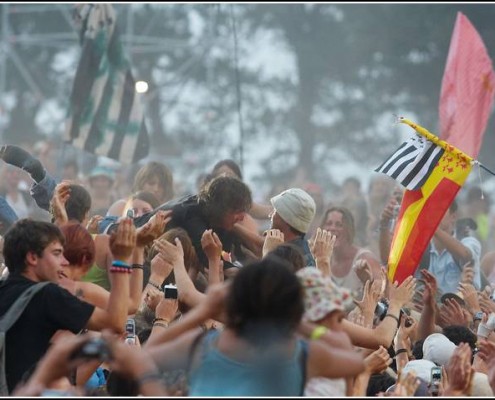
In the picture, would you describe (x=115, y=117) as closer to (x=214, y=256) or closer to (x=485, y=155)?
(x=214, y=256)

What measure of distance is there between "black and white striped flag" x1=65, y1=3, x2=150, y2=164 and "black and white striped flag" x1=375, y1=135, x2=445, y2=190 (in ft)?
16.0

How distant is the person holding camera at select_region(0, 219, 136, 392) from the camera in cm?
713

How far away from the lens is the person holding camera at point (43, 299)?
23.4ft

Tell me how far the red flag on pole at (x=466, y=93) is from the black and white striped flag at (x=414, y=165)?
298 centimetres

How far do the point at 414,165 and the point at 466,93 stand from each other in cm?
396

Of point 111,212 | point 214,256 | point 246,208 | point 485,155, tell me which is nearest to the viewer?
point 214,256

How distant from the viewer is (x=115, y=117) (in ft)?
49.9

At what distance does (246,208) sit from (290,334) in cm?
365

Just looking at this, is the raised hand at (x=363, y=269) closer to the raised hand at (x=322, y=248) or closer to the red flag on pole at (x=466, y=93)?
the raised hand at (x=322, y=248)

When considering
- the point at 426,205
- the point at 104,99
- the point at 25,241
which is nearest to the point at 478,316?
the point at 426,205

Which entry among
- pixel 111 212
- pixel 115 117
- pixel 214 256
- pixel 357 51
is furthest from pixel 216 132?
pixel 214 256

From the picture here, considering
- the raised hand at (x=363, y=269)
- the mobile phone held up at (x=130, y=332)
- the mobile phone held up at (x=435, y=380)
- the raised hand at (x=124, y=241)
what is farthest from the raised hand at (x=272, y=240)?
the raised hand at (x=124, y=241)

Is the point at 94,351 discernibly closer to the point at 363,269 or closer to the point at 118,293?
the point at 118,293

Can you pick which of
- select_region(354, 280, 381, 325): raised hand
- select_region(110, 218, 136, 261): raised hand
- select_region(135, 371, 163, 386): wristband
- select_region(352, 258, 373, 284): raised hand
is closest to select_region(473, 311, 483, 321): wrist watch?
select_region(352, 258, 373, 284): raised hand
